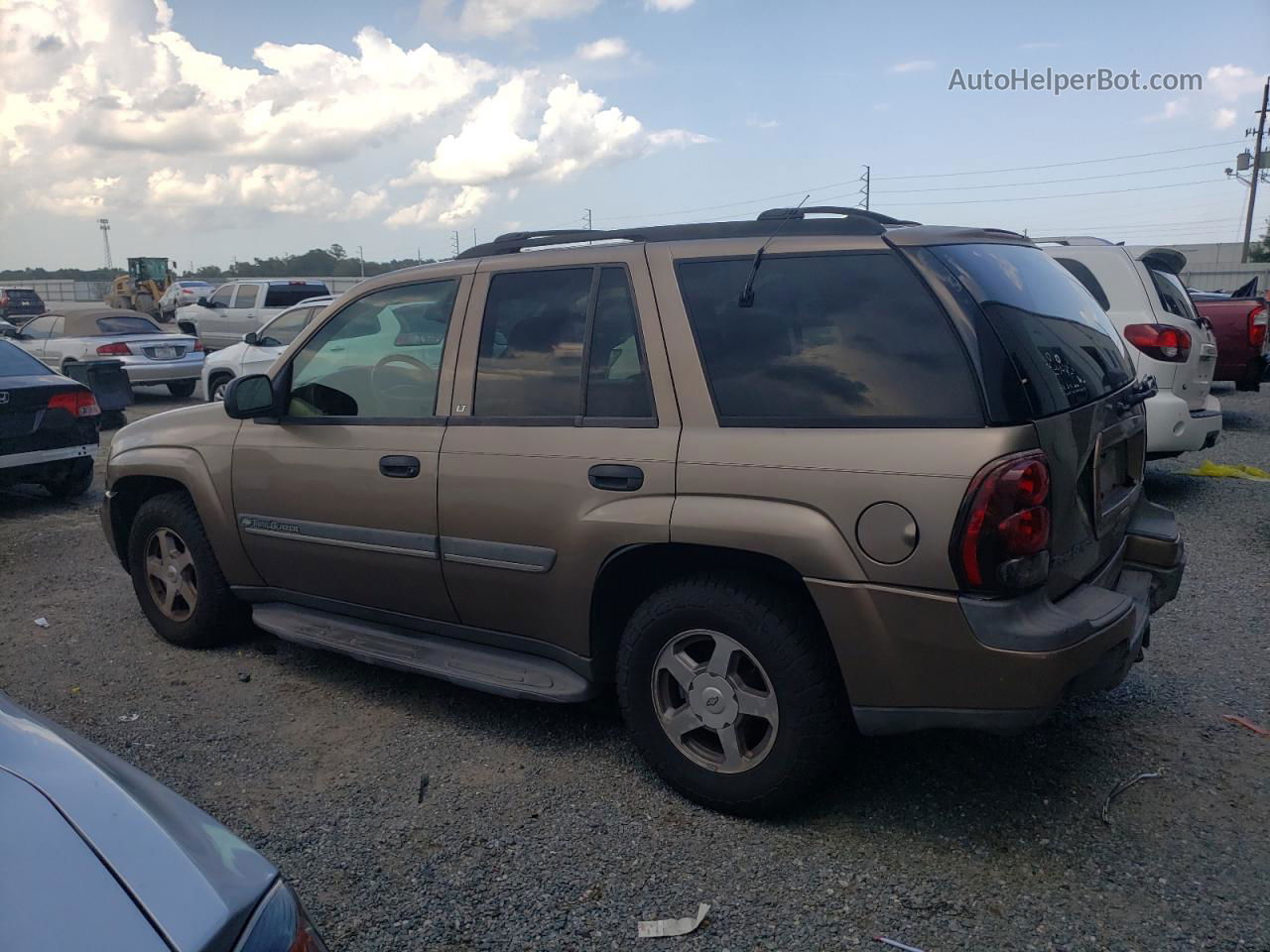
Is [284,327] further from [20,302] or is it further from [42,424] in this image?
[20,302]

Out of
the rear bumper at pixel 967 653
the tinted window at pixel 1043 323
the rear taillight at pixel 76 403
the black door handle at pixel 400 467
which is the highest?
the tinted window at pixel 1043 323

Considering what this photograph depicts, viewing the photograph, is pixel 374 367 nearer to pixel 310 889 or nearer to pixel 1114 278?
pixel 310 889

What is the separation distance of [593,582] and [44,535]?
6.19 meters

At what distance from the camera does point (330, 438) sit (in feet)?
14.0

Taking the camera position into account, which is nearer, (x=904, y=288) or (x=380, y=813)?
(x=904, y=288)

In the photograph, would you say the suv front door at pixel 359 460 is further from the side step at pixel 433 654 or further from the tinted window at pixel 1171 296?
the tinted window at pixel 1171 296

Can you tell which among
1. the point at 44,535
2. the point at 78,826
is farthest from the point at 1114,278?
the point at 44,535

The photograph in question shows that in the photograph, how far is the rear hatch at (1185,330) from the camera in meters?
7.30

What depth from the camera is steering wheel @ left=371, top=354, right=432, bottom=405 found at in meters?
4.07

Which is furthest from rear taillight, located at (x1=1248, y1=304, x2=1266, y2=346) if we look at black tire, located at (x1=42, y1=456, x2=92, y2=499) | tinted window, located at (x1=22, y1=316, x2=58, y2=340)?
tinted window, located at (x1=22, y1=316, x2=58, y2=340)

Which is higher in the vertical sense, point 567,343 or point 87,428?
point 567,343

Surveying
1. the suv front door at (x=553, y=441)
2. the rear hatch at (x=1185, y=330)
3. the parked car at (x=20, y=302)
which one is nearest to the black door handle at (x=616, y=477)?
the suv front door at (x=553, y=441)

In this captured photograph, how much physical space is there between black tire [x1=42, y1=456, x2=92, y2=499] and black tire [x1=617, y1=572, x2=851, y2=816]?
741 cm

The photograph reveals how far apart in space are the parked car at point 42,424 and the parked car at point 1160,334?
26.7 feet
